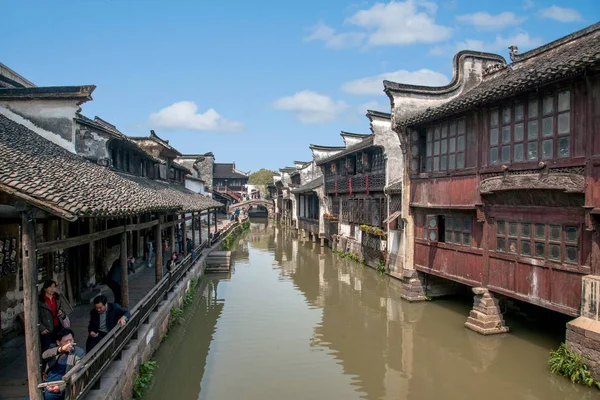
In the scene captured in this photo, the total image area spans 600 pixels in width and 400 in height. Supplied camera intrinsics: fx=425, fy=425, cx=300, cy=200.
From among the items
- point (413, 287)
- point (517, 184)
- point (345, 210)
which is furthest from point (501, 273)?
point (345, 210)

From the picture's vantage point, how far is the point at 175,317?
536 inches

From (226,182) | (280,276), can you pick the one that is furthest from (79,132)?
(226,182)

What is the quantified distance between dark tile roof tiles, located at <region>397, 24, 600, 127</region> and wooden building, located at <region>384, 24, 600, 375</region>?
1.3 inches

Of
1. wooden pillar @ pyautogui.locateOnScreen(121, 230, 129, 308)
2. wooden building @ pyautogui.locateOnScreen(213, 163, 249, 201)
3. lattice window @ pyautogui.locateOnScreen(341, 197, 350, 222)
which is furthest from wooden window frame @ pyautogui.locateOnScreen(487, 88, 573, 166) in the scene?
wooden building @ pyautogui.locateOnScreen(213, 163, 249, 201)

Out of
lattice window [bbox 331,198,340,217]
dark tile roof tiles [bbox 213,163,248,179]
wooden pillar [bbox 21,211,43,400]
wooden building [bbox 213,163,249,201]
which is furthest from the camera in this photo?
dark tile roof tiles [bbox 213,163,248,179]

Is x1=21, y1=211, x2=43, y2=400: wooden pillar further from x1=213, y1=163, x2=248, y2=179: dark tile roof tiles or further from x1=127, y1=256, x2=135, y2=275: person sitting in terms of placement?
x1=213, y1=163, x2=248, y2=179: dark tile roof tiles

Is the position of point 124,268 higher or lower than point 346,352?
higher

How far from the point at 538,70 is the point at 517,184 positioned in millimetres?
2677

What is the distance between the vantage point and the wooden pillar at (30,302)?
5207 mm

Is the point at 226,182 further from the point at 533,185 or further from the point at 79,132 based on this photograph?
the point at 533,185

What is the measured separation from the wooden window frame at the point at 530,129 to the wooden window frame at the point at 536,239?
1.57m

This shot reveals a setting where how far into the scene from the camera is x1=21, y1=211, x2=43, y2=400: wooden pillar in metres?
5.21

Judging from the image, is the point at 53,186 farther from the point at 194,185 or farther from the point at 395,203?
the point at 194,185

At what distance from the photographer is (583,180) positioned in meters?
8.87
